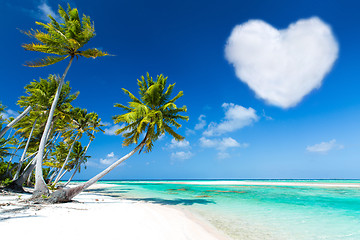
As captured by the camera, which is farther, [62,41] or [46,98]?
[46,98]

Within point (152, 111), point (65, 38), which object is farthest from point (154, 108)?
point (65, 38)

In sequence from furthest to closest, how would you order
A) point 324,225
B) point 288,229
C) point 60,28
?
1. point 60,28
2. point 324,225
3. point 288,229

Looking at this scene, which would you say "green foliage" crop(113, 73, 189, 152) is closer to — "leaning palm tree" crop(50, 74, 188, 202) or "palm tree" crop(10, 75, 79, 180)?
"leaning palm tree" crop(50, 74, 188, 202)

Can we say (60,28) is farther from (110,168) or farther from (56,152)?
(56,152)

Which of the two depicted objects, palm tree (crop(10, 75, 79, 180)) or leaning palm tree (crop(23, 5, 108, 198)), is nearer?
leaning palm tree (crop(23, 5, 108, 198))

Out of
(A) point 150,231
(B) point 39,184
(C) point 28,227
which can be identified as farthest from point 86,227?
(B) point 39,184

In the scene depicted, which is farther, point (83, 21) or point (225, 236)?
point (83, 21)

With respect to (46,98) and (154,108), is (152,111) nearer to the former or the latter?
(154,108)

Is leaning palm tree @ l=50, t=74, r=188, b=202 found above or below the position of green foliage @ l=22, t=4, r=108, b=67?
below

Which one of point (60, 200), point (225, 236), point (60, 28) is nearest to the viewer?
point (225, 236)

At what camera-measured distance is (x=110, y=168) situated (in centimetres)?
1130

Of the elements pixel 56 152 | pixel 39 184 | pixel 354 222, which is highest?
pixel 56 152

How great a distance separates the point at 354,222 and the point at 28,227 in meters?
12.4

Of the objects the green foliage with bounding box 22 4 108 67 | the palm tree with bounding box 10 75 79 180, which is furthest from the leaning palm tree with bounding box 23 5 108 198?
the palm tree with bounding box 10 75 79 180
